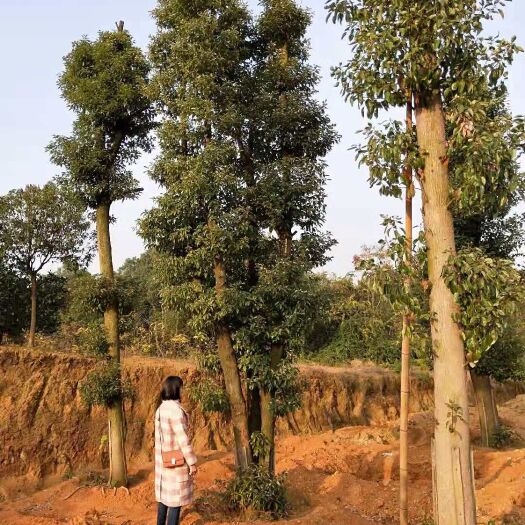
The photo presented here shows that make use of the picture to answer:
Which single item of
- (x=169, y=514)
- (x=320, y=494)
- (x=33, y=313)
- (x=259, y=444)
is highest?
(x=33, y=313)

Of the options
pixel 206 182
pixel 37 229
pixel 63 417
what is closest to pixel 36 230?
pixel 37 229

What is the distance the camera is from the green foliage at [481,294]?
618 centimetres

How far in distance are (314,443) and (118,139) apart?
11.1 metres

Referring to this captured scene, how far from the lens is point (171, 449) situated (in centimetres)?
674

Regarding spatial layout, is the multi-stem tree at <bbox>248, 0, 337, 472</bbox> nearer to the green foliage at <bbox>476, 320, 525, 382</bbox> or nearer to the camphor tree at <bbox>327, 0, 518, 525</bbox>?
the camphor tree at <bbox>327, 0, 518, 525</bbox>

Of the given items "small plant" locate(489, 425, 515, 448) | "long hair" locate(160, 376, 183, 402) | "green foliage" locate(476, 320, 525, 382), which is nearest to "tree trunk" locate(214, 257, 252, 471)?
"long hair" locate(160, 376, 183, 402)

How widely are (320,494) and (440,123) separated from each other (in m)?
8.29

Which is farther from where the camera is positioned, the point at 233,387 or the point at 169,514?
the point at 233,387

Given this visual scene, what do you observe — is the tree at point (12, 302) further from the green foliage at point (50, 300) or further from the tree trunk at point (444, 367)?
the tree trunk at point (444, 367)

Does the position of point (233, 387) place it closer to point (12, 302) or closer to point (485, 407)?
point (485, 407)

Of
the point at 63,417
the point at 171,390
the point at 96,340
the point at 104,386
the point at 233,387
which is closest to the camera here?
the point at 171,390

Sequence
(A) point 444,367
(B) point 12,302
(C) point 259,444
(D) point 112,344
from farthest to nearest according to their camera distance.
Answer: (B) point 12,302
(D) point 112,344
(C) point 259,444
(A) point 444,367

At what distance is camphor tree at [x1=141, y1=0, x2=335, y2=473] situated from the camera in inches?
411

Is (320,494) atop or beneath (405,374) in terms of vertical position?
beneath
